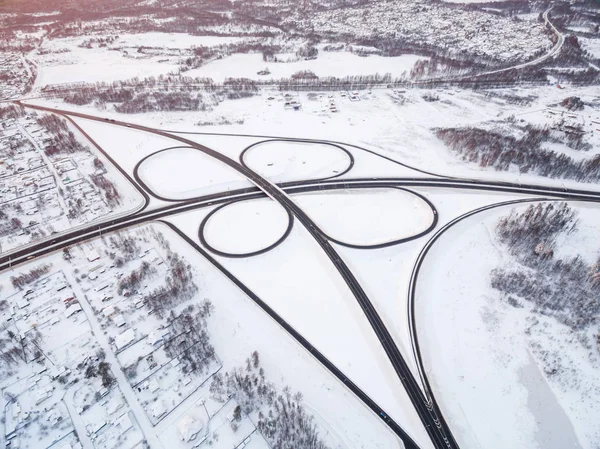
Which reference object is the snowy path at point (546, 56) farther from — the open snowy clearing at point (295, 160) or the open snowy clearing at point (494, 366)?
the open snowy clearing at point (494, 366)

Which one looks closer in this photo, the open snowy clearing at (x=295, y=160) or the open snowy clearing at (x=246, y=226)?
the open snowy clearing at (x=246, y=226)

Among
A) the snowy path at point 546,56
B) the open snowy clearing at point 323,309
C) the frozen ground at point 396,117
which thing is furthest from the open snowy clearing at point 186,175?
the snowy path at point 546,56

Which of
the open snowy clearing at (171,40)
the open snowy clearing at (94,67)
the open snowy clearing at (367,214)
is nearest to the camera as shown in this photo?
the open snowy clearing at (367,214)

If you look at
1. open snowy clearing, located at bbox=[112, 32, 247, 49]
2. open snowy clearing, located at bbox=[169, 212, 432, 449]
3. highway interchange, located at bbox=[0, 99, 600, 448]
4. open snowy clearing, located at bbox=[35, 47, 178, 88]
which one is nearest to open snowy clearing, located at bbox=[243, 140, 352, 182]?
highway interchange, located at bbox=[0, 99, 600, 448]

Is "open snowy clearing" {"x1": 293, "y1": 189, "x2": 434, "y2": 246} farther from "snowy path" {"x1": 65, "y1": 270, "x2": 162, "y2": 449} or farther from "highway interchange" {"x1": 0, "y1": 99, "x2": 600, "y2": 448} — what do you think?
"snowy path" {"x1": 65, "y1": 270, "x2": 162, "y2": 449}

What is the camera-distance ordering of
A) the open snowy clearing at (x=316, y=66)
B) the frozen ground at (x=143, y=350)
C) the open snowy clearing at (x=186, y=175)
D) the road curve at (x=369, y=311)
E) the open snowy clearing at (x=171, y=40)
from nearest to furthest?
the frozen ground at (x=143, y=350), the road curve at (x=369, y=311), the open snowy clearing at (x=186, y=175), the open snowy clearing at (x=316, y=66), the open snowy clearing at (x=171, y=40)

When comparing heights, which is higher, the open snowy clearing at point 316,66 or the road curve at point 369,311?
the open snowy clearing at point 316,66
